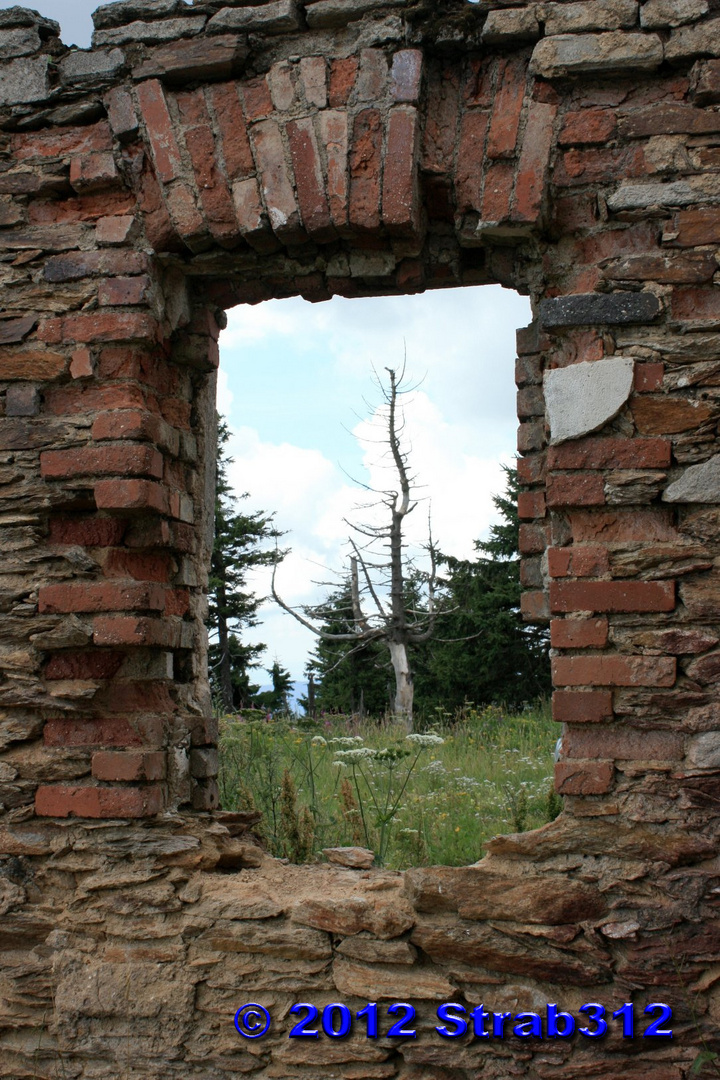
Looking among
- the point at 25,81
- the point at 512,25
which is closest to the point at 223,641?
the point at 25,81

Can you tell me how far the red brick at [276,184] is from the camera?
2930mm

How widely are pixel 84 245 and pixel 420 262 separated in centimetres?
123

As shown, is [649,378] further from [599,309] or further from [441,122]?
[441,122]

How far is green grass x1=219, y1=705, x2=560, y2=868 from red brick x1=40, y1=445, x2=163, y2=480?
1.49 m

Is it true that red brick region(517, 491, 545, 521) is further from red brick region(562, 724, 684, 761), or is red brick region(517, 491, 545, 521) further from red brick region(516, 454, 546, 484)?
red brick region(562, 724, 684, 761)

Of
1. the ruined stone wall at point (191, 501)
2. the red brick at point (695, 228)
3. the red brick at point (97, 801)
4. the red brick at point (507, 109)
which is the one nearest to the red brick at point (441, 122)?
the ruined stone wall at point (191, 501)

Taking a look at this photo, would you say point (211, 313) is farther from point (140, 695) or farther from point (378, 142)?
point (140, 695)

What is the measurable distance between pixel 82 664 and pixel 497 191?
213 cm

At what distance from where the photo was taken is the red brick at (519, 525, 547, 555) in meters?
2.97

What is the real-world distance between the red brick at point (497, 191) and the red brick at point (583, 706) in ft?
5.04

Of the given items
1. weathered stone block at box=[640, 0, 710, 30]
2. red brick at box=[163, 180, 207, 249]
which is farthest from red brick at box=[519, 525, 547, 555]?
weathered stone block at box=[640, 0, 710, 30]

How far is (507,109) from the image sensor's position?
2824mm

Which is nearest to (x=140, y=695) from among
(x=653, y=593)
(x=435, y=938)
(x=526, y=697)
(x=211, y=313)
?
(x=435, y=938)

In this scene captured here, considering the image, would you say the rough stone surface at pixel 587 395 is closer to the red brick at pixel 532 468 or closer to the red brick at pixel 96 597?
the red brick at pixel 532 468
